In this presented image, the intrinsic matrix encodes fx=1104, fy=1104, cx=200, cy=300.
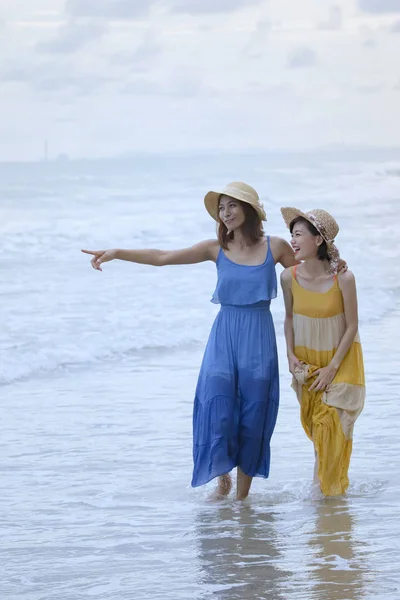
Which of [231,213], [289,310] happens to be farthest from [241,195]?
[289,310]

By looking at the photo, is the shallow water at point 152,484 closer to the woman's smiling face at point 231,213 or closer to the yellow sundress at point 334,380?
the yellow sundress at point 334,380

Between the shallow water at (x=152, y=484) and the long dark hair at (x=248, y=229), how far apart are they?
1.13 meters

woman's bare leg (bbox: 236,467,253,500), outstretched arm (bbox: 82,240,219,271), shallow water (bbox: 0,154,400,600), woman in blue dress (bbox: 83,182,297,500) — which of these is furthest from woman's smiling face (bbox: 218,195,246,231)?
shallow water (bbox: 0,154,400,600)

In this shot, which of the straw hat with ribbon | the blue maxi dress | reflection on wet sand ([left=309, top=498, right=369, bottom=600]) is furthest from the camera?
the blue maxi dress

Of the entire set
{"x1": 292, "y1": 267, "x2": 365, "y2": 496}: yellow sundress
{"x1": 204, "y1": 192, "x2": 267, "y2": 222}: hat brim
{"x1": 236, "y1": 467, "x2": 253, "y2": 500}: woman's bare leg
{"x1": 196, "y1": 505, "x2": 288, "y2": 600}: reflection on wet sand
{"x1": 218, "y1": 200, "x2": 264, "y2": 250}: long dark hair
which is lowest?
{"x1": 196, "y1": 505, "x2": 288, "y2": 600}: reflection on wet sand

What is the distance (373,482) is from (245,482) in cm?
62

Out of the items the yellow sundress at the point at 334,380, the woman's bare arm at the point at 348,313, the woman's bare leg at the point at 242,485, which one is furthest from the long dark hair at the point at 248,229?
the woman's bare leg at the point at 242,485

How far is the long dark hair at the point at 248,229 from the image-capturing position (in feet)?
15.4

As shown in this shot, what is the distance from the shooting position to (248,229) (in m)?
4.70

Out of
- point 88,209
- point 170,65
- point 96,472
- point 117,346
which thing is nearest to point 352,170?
point 170,65

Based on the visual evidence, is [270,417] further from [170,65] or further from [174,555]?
[170,65]

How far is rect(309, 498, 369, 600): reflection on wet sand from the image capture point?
355 centimetres

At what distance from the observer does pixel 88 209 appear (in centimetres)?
2916

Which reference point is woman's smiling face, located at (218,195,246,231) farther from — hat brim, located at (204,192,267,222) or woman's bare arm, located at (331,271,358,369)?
woman's bare arm, located at (331,271,358,369)
